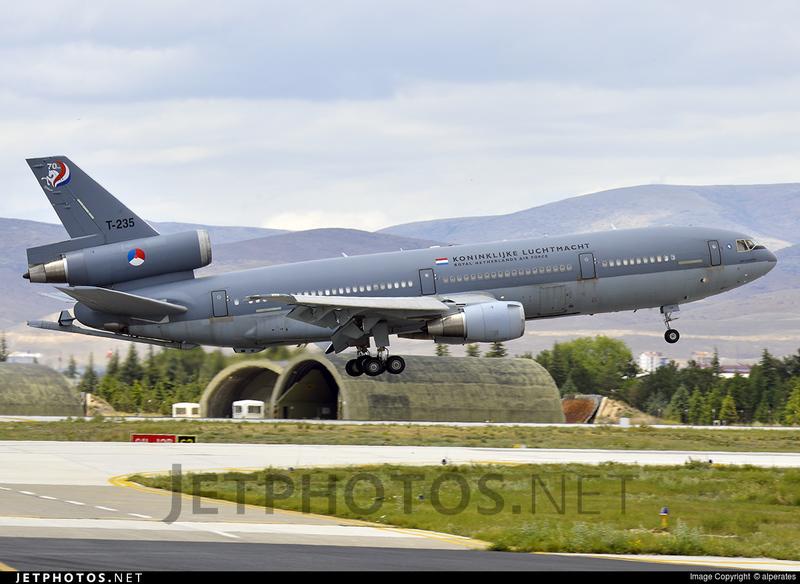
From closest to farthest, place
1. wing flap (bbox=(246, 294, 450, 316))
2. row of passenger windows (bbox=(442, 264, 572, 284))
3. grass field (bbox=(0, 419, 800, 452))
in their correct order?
wing flap (bbox=(246, 294, 450, 316)) < row of passenger windows (bbox=(442, 264, 572, 284)) < grass field (bbox=(0, 419, 800, 452))

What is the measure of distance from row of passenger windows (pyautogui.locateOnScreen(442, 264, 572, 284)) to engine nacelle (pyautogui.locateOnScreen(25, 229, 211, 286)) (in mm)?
10008

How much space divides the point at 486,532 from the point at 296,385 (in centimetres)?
5997

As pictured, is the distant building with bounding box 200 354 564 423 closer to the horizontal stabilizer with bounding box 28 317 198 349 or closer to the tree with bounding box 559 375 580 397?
the horizontal stabilizer with bounding box 28 317 198 349

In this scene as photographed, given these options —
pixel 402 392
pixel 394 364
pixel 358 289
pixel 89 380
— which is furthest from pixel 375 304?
→ pixel 89 380

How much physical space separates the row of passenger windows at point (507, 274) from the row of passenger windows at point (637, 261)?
62.7 inches

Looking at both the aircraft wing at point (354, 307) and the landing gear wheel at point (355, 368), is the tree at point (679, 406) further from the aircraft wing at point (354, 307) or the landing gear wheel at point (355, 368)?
the aircraft wing at point (354, 307)

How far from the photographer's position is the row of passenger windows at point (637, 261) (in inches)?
1959

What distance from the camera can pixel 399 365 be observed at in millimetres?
49938

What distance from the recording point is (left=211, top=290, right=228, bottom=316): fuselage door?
5034 cm

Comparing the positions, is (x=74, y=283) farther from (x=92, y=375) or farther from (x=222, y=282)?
(x=92, y=375)

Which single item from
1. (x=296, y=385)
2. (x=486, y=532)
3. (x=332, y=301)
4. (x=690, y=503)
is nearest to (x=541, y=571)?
(x=486, y=532)

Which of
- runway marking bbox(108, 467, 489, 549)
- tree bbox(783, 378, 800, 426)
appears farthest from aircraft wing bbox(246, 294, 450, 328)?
tree bbox(783, 378, 800, 426)

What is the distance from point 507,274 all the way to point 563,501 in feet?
62.0

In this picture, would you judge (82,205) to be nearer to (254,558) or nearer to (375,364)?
(375,364)
